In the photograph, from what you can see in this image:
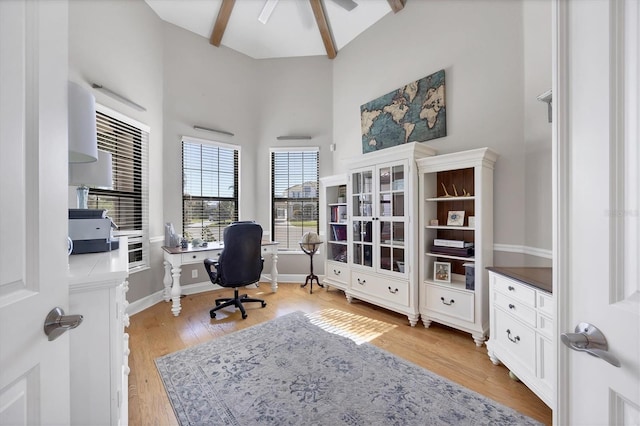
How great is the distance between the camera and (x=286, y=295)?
3719 mm

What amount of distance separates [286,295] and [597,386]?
11.2ft

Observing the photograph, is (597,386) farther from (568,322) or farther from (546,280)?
(546,280)

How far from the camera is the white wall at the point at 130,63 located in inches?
98.2

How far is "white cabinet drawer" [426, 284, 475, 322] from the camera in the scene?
2.40 metres

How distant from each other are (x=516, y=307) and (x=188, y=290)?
12.8 feet

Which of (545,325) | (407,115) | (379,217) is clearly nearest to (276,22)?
(407,115)

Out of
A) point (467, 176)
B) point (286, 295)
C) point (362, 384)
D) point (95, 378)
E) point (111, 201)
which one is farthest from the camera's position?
point (286, 295)

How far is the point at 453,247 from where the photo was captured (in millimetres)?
2598

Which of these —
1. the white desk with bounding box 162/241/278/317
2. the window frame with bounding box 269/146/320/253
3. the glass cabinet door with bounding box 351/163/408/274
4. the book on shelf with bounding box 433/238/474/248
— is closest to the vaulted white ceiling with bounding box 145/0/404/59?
the window frame with bounding box 269/146/320/253

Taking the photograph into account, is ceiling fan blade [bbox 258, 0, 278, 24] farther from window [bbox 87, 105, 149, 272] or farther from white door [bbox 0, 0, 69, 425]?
white door [bbox 0, 0, 69, 425]

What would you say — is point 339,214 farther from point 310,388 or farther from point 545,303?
point 545,303

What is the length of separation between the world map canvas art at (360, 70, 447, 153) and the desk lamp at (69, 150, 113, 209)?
298cm

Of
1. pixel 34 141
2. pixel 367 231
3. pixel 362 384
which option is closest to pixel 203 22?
pixel 367 231

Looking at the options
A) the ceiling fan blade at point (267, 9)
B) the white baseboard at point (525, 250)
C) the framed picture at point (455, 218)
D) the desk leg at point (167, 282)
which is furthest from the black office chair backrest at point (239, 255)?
the ceiling fan blade at point (267, 9)
